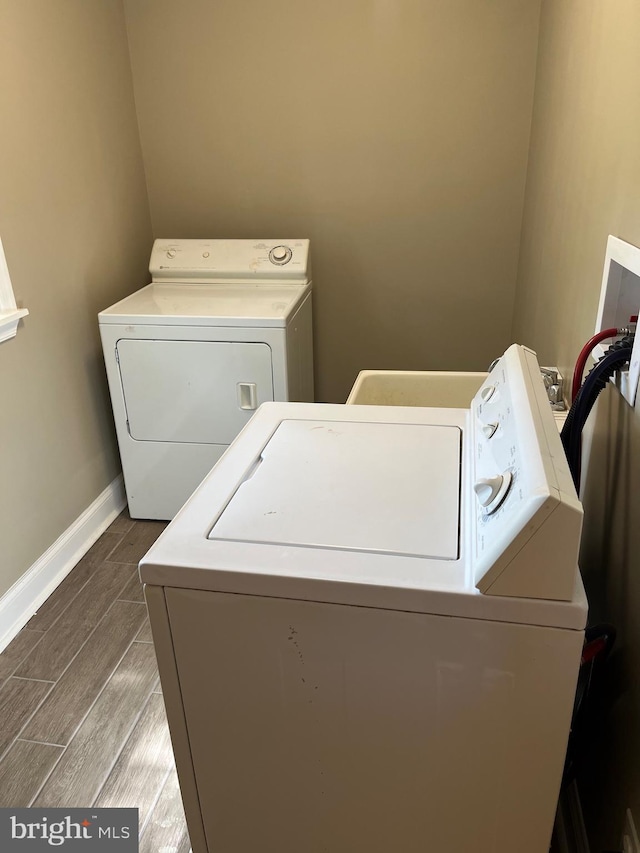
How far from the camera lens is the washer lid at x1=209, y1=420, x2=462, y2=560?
1.02m

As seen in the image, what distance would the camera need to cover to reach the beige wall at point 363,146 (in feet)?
8.60

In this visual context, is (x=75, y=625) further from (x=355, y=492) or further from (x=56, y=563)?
(x=355, y=492)

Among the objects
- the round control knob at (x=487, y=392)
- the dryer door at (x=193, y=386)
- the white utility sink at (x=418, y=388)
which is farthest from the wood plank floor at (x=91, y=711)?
the round control knob at (x=487, y=392)

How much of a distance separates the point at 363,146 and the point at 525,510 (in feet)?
7.75

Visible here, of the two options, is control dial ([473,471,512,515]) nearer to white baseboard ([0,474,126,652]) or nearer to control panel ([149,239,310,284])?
white baseboard ([0,474,126,652])

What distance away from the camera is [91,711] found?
179 centimetres

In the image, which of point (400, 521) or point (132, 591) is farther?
point (132, 591)

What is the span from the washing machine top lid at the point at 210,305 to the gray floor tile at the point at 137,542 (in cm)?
84

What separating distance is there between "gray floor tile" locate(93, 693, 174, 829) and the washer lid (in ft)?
2.96

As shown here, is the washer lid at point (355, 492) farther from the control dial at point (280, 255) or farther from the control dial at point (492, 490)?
the control dial at point (280, 255)

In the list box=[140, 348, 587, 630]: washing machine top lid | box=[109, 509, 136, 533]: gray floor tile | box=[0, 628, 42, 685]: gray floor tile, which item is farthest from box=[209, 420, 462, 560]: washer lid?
box=[109, 509, 136, 533]: gray floor tile

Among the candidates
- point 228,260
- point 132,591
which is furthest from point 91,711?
point 228,260

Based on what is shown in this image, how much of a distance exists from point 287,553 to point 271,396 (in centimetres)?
147

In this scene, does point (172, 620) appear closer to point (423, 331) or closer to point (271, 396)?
point (271, 396)
